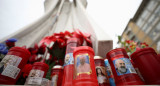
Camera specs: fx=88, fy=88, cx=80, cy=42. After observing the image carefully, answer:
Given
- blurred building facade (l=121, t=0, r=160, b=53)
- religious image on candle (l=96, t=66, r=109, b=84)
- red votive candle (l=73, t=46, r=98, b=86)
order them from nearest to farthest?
red votive candle (l=73, t=46, r=98, b=86)
religious image on candle (l=96, t=66, r=109, b=84)
blurred building facade (l=121, t=0, r=160, b=53)

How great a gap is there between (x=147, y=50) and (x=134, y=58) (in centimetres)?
7

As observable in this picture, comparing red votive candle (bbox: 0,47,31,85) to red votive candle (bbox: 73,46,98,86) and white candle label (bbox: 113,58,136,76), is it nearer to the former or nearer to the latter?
red votive candle (bbox: 73,46,98,86)

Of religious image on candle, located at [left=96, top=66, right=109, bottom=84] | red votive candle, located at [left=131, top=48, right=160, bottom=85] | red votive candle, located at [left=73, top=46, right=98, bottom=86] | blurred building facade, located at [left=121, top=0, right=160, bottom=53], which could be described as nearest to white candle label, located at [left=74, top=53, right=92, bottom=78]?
red votive candle, located at [left=73, top=46, right=98, bottom=86]

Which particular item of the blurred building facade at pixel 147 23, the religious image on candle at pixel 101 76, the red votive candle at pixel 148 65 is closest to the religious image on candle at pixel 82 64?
the religious image on candle at pixel 101 76

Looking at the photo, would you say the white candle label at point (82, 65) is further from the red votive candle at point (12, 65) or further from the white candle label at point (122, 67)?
the red votive candle at point (12, 65)

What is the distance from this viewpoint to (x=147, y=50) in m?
0.44

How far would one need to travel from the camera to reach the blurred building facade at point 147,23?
468cm

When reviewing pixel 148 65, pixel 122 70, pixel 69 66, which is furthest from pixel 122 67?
pixel 69 66

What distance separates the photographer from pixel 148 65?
0.41 meters

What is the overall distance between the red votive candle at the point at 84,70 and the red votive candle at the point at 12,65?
0.30 metres

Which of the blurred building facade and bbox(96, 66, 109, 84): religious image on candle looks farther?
the blurred building facade

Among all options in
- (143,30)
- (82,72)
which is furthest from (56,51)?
(143,30)

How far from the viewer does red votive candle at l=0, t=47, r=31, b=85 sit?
1.31 feet

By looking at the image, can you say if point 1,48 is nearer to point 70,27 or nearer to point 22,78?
point 22,78
